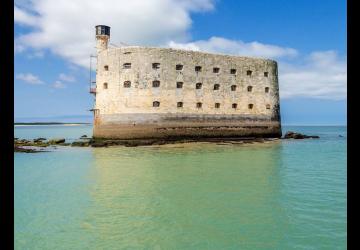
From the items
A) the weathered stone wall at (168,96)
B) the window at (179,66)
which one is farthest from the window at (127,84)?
the window at (179,66)

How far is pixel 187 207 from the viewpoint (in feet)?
27.8

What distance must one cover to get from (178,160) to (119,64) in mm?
12768

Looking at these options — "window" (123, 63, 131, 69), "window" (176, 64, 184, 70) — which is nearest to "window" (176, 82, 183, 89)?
"window" (176, 64, 184, 70)

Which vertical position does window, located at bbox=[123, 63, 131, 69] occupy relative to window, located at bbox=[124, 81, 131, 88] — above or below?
above

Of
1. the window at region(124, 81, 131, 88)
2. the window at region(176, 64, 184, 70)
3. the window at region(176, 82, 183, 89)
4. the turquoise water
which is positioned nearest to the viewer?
the turquoise water

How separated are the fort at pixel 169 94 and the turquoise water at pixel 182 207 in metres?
11.4

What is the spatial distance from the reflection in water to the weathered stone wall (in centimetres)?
1177

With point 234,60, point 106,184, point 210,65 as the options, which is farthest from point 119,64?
point 106,184

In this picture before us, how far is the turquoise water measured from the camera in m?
6.40

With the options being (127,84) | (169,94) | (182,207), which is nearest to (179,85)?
(169,94)

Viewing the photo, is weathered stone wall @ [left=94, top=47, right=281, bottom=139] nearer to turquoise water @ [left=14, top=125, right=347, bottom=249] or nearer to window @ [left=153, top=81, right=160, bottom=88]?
window @ [left=153, top=81, right=160, bottom=88]

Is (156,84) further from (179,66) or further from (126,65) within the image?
(126,65)

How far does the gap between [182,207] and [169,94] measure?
19.4 meters

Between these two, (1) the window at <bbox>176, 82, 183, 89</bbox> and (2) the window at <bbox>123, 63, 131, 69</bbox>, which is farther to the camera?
(1) the window at <bbox>176, 82, 183, 89</bbox>
